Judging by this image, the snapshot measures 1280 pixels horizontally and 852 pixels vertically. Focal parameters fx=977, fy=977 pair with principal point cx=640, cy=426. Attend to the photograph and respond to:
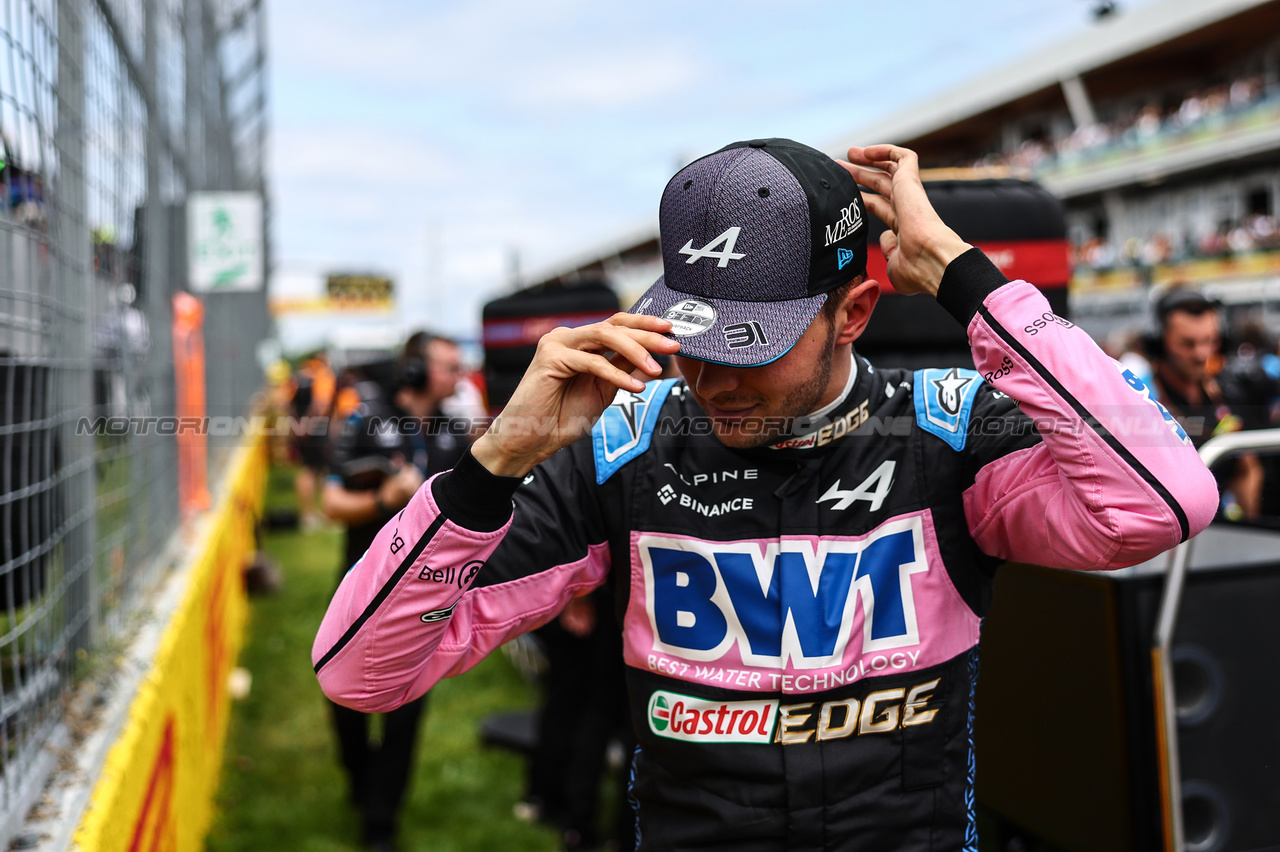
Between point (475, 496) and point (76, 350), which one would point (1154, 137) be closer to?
point (76, 350)

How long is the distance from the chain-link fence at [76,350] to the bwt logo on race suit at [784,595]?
1195 mm

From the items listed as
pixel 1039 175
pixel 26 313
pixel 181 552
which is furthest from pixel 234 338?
pixel 1039 175

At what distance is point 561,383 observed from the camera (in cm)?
135

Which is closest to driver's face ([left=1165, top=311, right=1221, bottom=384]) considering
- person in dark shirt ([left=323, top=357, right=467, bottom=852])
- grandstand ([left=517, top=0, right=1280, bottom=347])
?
person in dark shirt ([left=323, top=357, right=467, bottom=852])

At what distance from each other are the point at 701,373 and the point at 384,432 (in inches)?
110

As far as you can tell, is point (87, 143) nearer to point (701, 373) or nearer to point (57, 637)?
point (57, 637)

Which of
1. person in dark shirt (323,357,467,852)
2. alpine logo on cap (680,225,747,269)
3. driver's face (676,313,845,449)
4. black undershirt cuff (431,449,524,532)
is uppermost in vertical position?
alpine logo on cap (680,225,747,269)

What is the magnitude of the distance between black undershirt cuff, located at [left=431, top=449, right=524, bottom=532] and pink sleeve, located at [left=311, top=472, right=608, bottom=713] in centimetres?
1

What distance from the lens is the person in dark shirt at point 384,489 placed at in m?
3.71

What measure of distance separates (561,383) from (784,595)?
463 millimetres

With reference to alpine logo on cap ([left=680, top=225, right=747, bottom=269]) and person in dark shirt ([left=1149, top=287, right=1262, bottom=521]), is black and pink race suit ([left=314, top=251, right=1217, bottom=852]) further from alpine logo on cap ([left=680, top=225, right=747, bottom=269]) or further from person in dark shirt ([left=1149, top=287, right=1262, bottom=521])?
person in dark shirt ([left=1149, top=287, right=1262, bottom=521])

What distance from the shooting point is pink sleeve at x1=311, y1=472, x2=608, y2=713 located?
4.41 ft

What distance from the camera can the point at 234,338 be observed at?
9125 millimetres

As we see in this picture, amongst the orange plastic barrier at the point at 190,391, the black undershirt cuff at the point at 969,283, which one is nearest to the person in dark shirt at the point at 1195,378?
the black undershirt cuff at the point at 969,283
